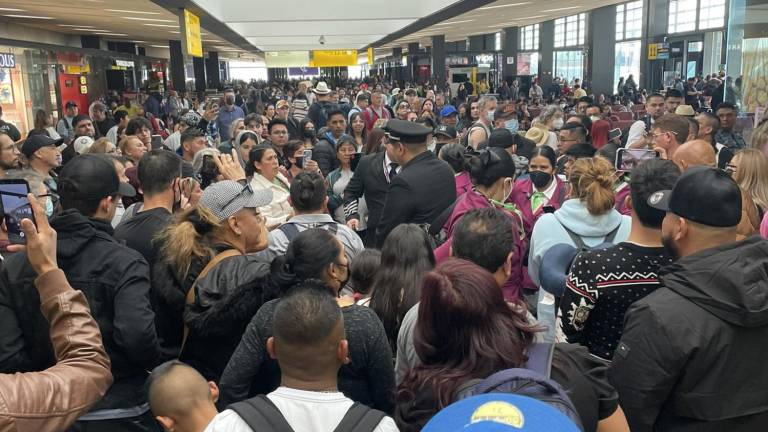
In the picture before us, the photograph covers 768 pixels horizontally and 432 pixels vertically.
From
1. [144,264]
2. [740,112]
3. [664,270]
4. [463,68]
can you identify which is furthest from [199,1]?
[463,68]

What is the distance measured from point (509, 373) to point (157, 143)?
741 cm

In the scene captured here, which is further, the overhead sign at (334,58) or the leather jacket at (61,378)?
the overhead sign at (334,58)

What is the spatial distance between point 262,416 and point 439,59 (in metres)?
32.8

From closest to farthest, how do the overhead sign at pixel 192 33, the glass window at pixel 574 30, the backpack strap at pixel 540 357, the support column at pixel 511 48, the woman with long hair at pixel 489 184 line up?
the backpack strap at pixel 540 357, the woman with long hair at pixel 489 184, the overhead sign at pixel 192 33, the support column at pixel 511 48, the glass window at pixel 574 30

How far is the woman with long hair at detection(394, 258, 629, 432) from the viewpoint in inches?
82.8

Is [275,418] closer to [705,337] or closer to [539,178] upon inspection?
[705,337]

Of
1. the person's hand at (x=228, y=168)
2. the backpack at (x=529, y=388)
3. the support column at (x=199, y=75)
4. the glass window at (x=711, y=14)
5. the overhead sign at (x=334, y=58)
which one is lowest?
the backpack at (x=529, y=388)

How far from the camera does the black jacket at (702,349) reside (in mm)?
2432

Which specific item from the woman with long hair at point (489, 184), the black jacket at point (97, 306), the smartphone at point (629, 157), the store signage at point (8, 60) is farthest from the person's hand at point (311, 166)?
the store signage at point (8, 60)

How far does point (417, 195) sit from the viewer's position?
5125 millimetres

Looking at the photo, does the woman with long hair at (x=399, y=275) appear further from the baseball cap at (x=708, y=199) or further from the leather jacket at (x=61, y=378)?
the leather jacket at (x=61, y=378)

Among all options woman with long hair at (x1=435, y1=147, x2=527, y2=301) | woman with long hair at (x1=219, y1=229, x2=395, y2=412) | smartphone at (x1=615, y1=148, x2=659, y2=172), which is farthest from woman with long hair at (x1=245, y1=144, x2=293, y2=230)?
woman with long hair at (x1=219, y1=229, x2=395, y2=412)

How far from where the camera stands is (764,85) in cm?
1072

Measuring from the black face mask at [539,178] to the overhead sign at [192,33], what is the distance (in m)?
8.40
